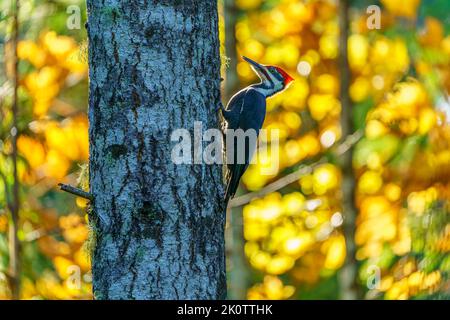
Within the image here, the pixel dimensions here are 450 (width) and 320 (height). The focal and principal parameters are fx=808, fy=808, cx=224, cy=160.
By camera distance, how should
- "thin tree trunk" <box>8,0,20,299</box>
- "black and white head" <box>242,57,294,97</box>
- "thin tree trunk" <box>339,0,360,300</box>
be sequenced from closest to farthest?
"black and white head" <box>242,57,294,97</box>
"thin tree trunk" <box>339,0,360,300</box>
"thin tree trunk" <box>8,0,20,299</box>

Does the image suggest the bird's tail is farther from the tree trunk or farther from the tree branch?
the tree branch

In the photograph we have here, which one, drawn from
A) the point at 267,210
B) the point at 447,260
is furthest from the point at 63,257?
the point at 447,260

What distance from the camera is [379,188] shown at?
332 inches

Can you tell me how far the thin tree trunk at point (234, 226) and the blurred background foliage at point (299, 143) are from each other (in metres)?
0.01

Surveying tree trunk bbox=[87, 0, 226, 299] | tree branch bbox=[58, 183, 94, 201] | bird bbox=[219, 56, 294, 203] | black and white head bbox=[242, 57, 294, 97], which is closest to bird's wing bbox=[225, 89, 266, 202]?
bird bbox=[219, 56, 294, 203]

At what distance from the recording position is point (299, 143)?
27.9ft

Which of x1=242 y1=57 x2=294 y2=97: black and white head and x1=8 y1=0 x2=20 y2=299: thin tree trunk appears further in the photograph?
x1=8 y1=0 x2=20 y2=299: thin tree trunk

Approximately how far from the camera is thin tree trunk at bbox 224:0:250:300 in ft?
23.1

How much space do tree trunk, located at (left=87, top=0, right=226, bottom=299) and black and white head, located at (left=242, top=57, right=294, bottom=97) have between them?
208cm

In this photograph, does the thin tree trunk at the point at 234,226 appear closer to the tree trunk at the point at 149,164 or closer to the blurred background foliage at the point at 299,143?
the blurred background foliage at the point at 299,143

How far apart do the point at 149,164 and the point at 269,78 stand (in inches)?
94.4

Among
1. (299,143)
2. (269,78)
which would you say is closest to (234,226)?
(299,143)

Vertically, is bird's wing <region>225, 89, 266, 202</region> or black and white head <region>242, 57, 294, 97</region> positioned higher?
black and white head <region>242, 57, 294, 97</region>

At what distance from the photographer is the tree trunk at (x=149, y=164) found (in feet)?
10.9
